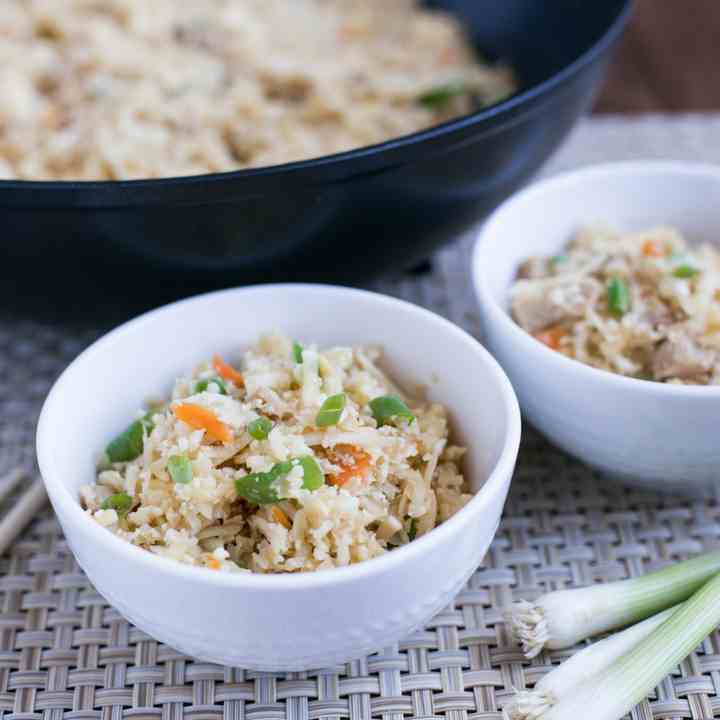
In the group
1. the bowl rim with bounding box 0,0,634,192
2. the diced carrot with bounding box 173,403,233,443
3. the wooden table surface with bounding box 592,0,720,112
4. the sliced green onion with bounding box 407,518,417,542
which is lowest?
the wooden table surface with bounding box 592,0,720,112

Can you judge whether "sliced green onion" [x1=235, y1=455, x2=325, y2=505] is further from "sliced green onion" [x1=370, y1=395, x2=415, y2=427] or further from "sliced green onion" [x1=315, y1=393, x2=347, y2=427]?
"sliced green onion" [x1=370, y1=395, x2=415, y2=427]

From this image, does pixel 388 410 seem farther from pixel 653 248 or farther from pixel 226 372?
pixel 653 248

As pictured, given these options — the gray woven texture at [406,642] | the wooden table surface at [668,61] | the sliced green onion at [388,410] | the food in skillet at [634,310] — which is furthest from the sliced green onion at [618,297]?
the wooden table surface at [668,61]

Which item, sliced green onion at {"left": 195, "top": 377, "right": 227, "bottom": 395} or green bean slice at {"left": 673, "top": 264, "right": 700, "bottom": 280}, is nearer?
Answer: sliced green onion at {"left": 195, "top": 377, "right": 227, "bottom": 395}

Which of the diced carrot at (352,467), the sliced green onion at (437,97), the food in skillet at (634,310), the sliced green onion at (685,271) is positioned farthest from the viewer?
the sliced green onion at (437,97)

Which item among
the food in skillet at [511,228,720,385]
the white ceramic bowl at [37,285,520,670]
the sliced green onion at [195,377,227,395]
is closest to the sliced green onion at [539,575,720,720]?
the white ceramic bowl at [37,285,520,670]

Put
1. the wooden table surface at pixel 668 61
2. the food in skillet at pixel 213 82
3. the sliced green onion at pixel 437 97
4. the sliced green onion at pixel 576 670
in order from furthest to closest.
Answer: the wooden table surface at pixel 668 61 < the sliced green onion at pixel 437 97 < the food in skillet at pixel 213 82 < the sliced green onion at pixel 576 670

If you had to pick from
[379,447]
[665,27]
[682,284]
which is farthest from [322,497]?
[665,27]

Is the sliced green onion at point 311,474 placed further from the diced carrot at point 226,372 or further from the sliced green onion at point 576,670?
the sliced green onion at point 576,670
